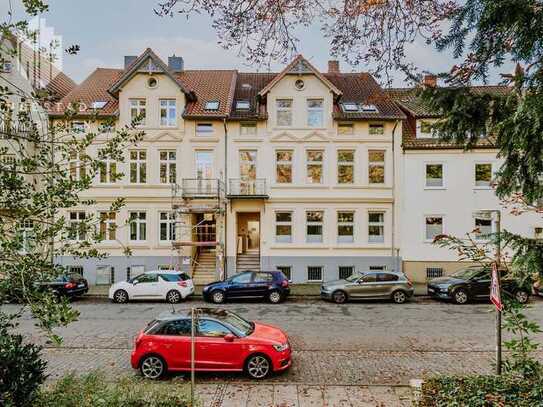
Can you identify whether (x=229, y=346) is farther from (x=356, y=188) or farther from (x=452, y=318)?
(x=356, y=188)

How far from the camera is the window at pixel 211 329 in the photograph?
10.3 metres

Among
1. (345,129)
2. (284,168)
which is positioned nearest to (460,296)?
(345,129)

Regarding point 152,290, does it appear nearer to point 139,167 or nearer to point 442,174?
point 139,167

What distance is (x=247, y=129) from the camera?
25.2m

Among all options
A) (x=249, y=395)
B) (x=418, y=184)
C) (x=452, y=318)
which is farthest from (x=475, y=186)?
(x=249, y=395)

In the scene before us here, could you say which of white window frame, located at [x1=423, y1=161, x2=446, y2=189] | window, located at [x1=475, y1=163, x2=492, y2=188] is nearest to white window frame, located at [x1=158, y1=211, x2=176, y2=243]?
white window frame, located at [x1=423, y1=161, x2=446, y2=189]

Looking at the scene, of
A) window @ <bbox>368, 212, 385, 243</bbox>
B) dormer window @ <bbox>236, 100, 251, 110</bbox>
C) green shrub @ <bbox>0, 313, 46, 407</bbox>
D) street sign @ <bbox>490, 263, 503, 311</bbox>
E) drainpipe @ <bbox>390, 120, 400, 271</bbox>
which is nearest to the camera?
green shrub @ <bbox>0, 313, 46, 407</bbox>

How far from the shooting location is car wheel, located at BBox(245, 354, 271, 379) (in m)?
9.99

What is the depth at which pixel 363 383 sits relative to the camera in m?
9.66

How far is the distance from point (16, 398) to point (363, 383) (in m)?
6.96

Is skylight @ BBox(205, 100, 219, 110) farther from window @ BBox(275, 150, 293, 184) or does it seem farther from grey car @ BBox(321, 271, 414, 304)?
grey car @ BBox(321, 271, 414, 304)

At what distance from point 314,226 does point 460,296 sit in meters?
8.99

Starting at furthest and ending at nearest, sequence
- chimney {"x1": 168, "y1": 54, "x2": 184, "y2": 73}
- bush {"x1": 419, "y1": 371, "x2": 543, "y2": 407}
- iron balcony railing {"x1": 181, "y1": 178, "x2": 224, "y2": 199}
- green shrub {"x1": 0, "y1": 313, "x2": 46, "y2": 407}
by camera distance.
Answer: chimney {"x1": 168, "y1": 54, "x2": 184, "y2": 73} < iron balcony railing {"x1": 181, "y1": 178, "x2": 224, "y2": 199} < bush {"x1": 419, "y1": 371, "x2": 543, "y2": 407} < green shrub {"x1": 0, "y1": 313, "x2": 46, "y2": 407}

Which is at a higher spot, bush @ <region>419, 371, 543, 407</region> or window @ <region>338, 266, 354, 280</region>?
bush @ <region>419, 371, 543, 407</region>
